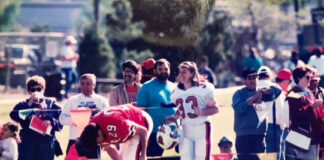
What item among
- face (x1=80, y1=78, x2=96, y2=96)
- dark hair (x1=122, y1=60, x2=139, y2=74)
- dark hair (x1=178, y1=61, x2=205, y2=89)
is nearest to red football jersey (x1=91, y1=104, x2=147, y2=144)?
dark hair (x1=178, y1=61, x2=205, y2=89)

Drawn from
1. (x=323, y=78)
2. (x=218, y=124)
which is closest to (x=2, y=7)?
Result: (x=323, y=78)

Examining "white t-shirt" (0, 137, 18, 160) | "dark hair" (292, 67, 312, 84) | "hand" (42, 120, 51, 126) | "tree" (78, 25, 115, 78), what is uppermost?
"tree" (78, 25, 115, 78)

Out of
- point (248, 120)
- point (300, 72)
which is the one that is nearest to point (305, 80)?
point (300, 72)

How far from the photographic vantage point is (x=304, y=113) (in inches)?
464

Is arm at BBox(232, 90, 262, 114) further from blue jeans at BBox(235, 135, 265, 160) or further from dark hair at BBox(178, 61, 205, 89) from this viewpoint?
dark hair at BBox(178, 61, 205, 89)

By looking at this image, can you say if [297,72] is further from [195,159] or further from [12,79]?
[12,79]

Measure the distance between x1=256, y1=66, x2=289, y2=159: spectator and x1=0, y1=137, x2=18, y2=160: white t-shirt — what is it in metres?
3.42

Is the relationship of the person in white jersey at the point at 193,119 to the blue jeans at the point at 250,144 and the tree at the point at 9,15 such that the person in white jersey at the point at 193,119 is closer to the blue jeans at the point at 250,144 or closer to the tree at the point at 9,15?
the blue jeans at the point at 250,144

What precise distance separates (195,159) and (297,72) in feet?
5.62

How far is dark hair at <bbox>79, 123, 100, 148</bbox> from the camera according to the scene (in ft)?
32.4

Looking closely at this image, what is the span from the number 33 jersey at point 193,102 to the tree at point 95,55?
2020 cm

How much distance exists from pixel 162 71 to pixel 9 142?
7.30 ft

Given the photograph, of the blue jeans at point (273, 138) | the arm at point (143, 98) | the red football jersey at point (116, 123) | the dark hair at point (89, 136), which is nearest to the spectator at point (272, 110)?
the blue jeans at point (273, 138)

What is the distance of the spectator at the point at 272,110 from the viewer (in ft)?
42.4
